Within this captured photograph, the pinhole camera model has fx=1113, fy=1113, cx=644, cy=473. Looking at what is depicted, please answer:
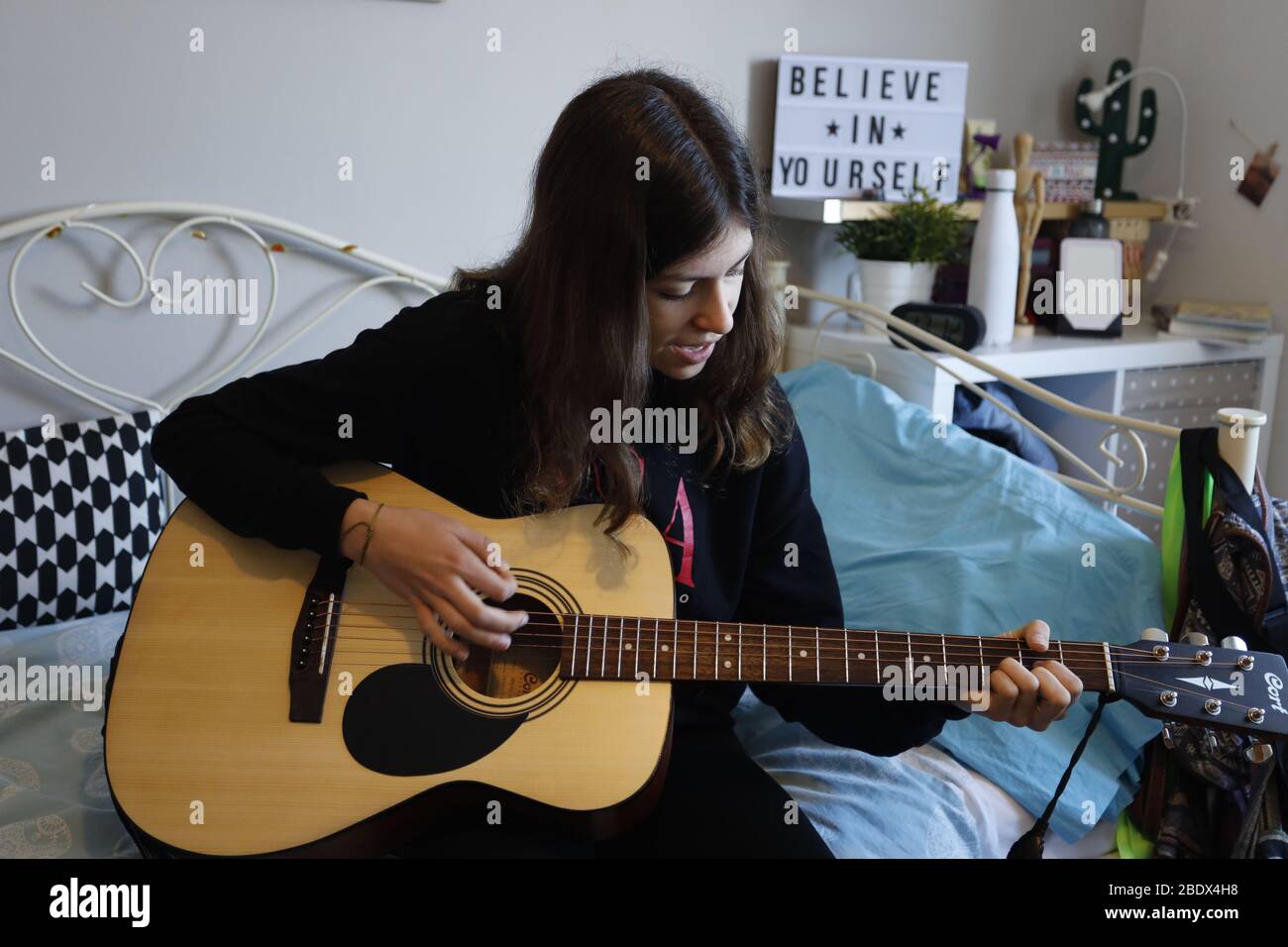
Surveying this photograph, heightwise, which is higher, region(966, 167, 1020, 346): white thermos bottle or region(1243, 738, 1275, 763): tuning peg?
region(966, 167, 1020, 346): white thermos bottle

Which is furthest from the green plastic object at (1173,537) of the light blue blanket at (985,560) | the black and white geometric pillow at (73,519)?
the black and white geometric pillow at (73,519)

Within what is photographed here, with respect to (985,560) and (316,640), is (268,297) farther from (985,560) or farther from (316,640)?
(985,560)

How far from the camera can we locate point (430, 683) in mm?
1104

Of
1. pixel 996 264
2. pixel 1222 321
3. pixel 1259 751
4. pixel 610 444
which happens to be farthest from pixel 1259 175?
pixel 610 444

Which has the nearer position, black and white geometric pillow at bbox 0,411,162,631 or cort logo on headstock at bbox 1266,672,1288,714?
cort logo on headstock at bbox 1266,672,1288,714

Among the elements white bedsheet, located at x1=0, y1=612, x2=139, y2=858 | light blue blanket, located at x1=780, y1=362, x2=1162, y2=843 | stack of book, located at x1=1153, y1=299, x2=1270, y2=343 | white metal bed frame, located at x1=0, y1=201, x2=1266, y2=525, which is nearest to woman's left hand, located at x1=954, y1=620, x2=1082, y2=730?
light blue blanket, located at x1=780, y1=362, x2=1162, y2=843

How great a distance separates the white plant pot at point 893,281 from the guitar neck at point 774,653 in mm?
1251

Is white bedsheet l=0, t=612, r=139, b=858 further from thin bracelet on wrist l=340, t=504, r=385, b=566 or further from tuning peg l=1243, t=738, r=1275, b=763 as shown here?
tuning peg l=1243, t=738, r=1275, b=763

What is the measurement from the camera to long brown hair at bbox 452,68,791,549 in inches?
42.6

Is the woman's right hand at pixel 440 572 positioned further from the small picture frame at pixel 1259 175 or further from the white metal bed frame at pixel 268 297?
the small picture frame at pixel 1259 175

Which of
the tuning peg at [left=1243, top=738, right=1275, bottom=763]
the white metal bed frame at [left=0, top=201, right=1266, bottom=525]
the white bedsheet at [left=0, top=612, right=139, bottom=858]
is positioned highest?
the white metal bed frame at [left=0, top=201, right=1266, bottom=525]

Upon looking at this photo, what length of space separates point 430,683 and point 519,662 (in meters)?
0.09

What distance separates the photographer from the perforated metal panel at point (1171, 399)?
2.29m

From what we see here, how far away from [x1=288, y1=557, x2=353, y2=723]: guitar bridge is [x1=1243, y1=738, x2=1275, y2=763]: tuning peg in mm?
1011
